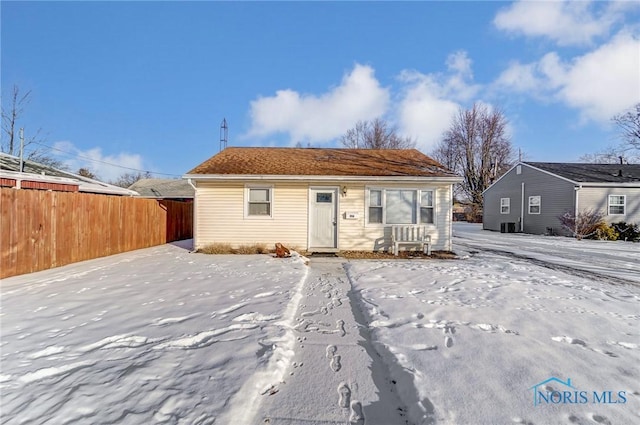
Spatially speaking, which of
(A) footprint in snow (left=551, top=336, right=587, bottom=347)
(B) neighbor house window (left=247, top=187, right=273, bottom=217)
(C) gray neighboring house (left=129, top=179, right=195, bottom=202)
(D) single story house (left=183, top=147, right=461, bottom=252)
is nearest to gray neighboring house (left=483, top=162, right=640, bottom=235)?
(D) single story house (left=183, top=147, right=461, bottom=252)

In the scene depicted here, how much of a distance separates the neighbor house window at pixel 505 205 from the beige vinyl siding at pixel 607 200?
4.78 metres

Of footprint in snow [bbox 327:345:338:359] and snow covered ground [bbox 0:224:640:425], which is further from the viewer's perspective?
footprint in snow [bbox 327:345:338:359]

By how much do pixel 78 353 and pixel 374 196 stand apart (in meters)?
8.42

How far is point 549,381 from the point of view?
250cm

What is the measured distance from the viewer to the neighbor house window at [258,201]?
975 centimetres

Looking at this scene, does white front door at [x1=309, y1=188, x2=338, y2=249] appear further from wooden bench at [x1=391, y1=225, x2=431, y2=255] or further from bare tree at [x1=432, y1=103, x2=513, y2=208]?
bare tree at [x1=432, y1=103, x2=513, y2=208]

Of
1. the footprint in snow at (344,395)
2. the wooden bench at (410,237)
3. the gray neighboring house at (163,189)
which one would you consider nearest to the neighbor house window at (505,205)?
the wooden bench at (410,237)

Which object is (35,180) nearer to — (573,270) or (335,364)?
(335,364)

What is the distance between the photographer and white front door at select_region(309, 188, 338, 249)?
969cm

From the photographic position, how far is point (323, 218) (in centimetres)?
973

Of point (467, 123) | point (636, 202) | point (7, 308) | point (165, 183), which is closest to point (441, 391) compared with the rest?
point (7, 308)

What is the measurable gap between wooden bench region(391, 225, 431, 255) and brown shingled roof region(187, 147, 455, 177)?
72.7 inches

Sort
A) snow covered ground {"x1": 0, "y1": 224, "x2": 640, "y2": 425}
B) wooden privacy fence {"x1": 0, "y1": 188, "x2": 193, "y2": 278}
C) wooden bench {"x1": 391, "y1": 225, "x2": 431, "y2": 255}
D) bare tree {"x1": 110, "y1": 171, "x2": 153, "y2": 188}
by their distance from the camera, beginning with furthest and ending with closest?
bare tree {"x1": 110, "y1": 171, "x2": 153, "y2": 188}
wooden bench {"x1": 391, "y1": 225, "x2": 431, "y2": 255}
wooden privacy fence {"x1": 0, "y1": 188, "x2": 193, "y2": 278}
snow covered ground {"x1": 0, "y1": 224, "x2": 640, "y2": 425}

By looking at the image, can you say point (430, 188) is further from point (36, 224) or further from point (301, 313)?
point (36, 224)
